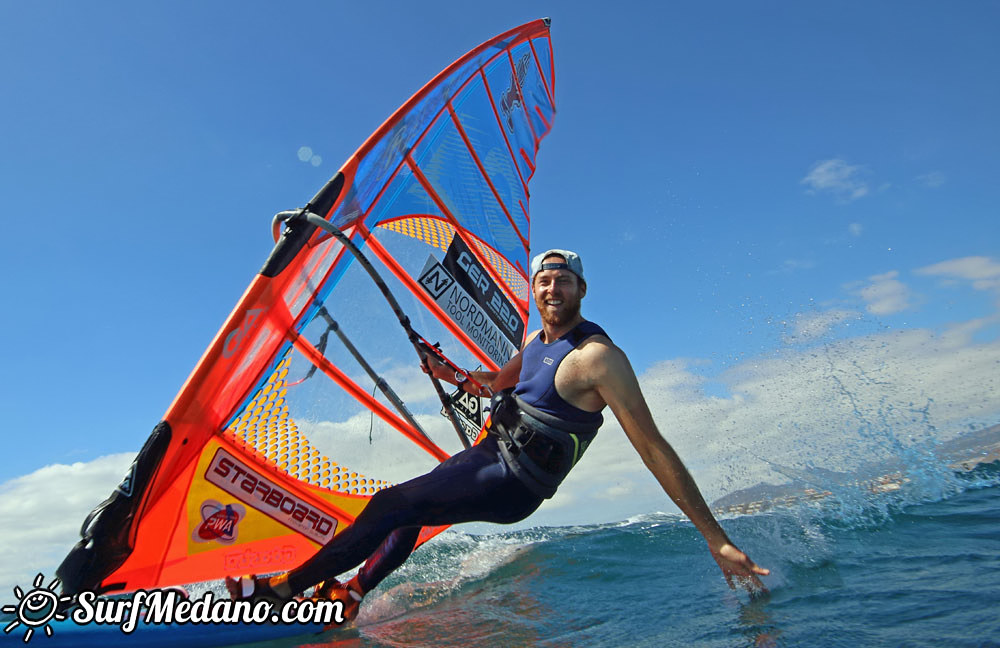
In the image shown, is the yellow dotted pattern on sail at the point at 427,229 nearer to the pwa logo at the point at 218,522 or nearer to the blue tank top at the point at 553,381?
the blue tank top at the point at 553,381

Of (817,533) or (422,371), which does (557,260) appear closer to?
(422,371)

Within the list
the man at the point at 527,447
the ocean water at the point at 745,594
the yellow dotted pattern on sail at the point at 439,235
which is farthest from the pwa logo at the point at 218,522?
the yellow dotted pattern on sail at the point at 439,235

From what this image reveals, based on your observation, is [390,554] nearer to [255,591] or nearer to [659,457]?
[255,591]

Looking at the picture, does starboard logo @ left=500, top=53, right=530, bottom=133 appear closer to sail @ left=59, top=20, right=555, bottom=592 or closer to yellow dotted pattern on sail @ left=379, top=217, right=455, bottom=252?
sail @ left=59, top=20, right=555, bottom=592

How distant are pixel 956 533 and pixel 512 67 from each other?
507cm

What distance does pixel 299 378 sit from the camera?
3.38 m

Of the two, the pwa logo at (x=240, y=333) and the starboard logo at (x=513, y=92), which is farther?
the starboard logo at (x=513, y=92)

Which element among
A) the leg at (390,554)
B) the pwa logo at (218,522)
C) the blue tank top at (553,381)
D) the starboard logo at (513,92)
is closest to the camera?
the blue tank top at (553,381)

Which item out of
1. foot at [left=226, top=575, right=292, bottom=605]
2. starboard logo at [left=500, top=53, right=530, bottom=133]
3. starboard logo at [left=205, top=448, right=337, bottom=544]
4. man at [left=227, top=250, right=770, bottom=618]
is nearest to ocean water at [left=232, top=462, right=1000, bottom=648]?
foot at [left=226, top=575, right=292, bottom=605]

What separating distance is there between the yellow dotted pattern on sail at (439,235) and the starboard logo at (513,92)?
147 cm

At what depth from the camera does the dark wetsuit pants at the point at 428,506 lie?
2.73m

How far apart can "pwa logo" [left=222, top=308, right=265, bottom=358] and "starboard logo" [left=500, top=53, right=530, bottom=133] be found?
3664 millimetres

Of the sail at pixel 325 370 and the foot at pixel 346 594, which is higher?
the sail at pixel 325 370

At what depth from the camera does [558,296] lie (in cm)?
288
